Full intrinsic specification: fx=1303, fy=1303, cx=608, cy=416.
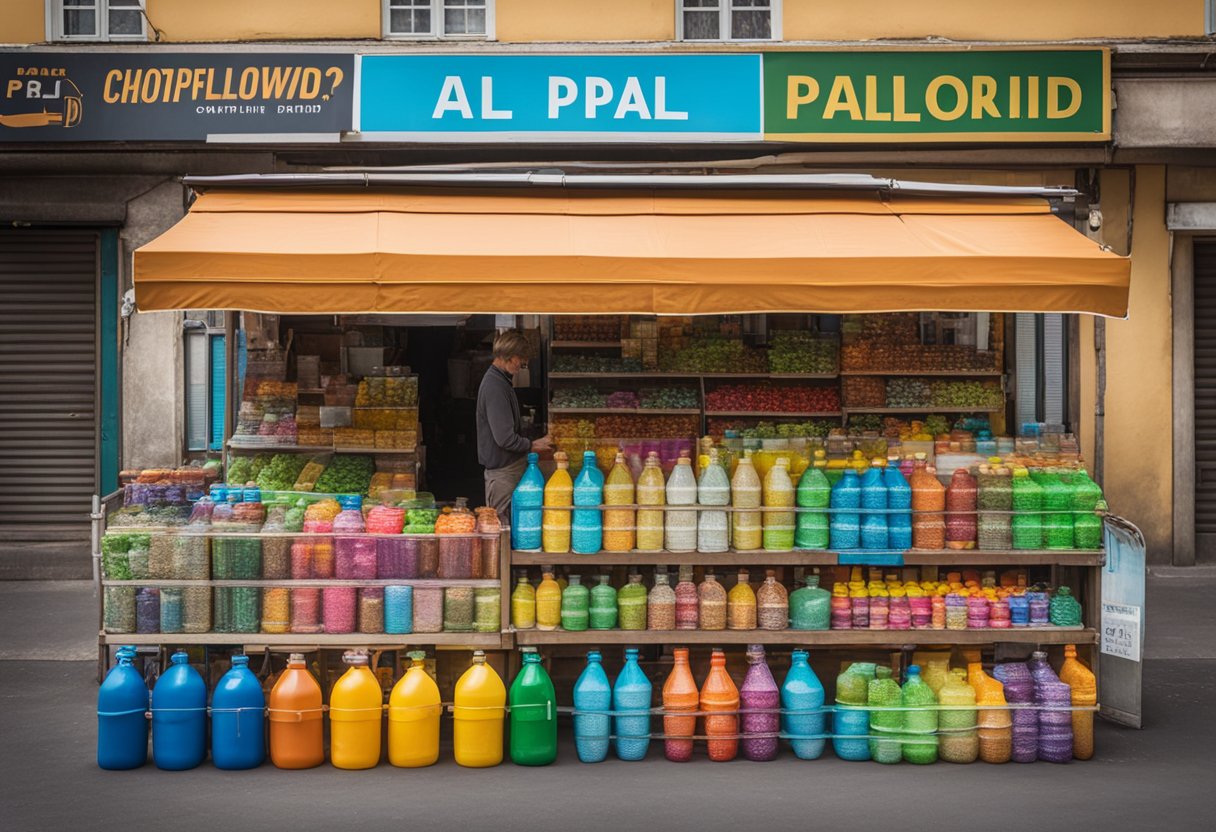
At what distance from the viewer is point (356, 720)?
6.89 m

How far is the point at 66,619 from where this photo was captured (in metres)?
11.1

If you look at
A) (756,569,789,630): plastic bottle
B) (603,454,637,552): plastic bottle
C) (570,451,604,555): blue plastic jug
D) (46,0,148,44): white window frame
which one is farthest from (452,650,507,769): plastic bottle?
(46,0,148,44): white window frame

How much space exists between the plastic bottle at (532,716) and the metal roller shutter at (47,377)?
7953mm

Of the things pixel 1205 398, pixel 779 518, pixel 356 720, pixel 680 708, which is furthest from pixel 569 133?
pixel 1205 398

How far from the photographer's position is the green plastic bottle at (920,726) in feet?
23.1

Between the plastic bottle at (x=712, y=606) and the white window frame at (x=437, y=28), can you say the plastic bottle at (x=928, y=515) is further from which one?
the white window frame at (x=437, y=28)

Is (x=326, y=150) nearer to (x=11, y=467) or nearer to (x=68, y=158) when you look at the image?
(x=68, y=158)

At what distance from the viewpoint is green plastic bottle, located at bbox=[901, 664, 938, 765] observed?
704 cm

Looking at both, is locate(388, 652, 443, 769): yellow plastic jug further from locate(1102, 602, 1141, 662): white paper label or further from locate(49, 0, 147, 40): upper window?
locate(49, 0, 147, 40): upper window

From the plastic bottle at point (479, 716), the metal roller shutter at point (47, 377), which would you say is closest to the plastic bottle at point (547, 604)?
the plastic bottle at point (479, 716)

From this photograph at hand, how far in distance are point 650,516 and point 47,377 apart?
27.5 ft

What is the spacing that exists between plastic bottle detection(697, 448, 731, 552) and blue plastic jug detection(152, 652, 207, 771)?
287cm

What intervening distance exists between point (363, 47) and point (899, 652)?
7.73 m

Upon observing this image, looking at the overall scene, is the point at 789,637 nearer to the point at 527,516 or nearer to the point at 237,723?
the point at 527,516
